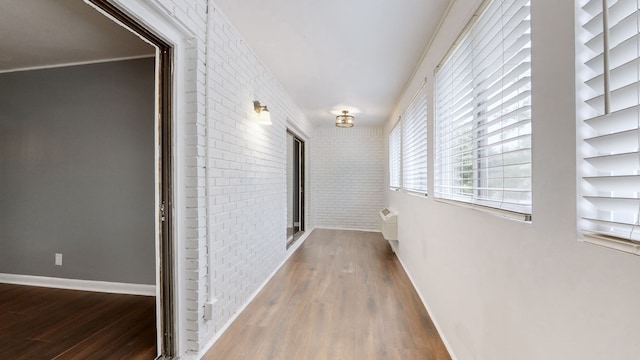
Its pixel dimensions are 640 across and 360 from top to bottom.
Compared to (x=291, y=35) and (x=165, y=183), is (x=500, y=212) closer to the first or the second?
(x=165, y=183)

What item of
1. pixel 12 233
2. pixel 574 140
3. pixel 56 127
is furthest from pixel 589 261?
pixel 12 233

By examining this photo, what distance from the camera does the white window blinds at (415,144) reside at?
9.23 feet

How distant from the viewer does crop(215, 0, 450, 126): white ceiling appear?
198 cm

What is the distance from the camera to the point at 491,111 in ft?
4.49

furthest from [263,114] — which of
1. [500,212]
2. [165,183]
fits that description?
[500,212]

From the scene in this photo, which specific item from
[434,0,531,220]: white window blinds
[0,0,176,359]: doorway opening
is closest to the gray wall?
[0,0,176,359]: doorway opening

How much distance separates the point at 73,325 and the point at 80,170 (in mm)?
1512

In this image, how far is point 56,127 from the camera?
110 inches

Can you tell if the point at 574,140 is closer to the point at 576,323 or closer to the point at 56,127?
the point at 576,323

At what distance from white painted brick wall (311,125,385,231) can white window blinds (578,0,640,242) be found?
18.8ft

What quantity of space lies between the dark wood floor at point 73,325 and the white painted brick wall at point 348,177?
444cm

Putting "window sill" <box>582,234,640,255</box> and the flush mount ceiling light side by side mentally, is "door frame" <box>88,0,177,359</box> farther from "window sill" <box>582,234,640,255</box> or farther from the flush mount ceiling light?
the flush mount ceiling light

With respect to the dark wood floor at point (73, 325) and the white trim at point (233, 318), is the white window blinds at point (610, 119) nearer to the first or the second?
the white trim at point (233, 318)

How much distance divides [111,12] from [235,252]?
6.01 ft
